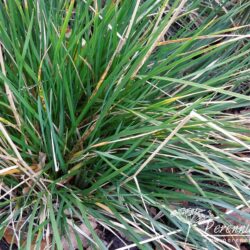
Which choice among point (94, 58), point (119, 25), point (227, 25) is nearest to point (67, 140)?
point (94, 58)

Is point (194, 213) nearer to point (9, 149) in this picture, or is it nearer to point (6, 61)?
point (9, 149)

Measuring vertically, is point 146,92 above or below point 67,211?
above

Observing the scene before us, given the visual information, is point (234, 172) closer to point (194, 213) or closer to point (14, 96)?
point (194, 213)

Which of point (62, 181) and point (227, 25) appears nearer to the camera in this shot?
point (62, 181)

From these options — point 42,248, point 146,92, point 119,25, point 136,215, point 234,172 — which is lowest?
point 42,248

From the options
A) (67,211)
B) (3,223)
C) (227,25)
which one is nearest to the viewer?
(3,223)

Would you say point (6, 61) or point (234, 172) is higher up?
point (6, 61)

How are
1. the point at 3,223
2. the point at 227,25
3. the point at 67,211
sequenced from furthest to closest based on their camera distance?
the point at 227,25 → the point at 67,211 → the point at 3,223

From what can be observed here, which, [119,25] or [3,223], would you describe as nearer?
[3,223]

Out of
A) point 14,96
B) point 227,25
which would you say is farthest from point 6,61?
point 227,25
